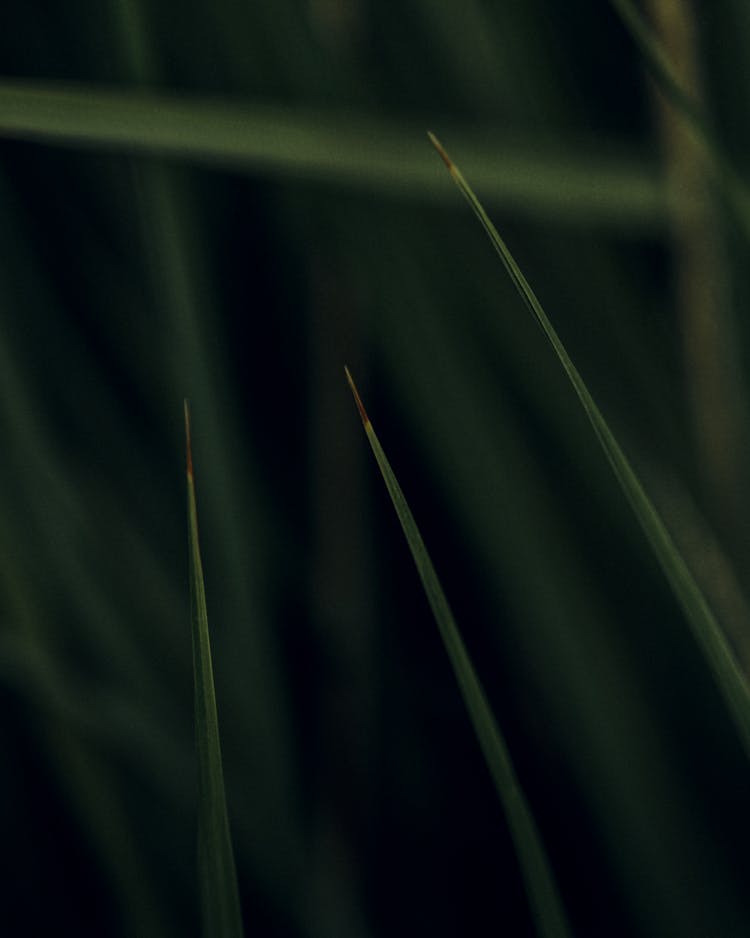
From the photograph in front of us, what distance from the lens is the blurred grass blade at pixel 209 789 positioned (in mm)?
214

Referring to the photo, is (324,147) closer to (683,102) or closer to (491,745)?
(683,102)

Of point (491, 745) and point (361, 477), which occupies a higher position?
point (361, 477)

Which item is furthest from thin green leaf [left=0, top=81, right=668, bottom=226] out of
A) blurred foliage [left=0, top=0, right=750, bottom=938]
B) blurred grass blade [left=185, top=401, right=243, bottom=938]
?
blurred grass blade [left=185, top=401, right=243, bottom=938]

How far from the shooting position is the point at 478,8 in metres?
0.44

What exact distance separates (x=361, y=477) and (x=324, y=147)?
185 millimetres

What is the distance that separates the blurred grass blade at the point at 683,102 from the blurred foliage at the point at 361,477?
63 millimetres

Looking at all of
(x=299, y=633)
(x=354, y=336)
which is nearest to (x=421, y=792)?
(x=299, y=633)

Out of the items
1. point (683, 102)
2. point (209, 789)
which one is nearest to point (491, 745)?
point (209, 789)

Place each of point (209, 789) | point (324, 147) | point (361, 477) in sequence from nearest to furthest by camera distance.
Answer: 1. point (209, 789)
2. point (324, 147)
3. point (361, 477)

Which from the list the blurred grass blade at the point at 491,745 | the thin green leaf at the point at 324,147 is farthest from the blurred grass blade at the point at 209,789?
the thin green leaf at the point at 324,147

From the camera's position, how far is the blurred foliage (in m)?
0.39

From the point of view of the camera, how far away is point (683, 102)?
0.30m

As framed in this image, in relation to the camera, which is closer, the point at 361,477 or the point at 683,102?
the point at 683,102

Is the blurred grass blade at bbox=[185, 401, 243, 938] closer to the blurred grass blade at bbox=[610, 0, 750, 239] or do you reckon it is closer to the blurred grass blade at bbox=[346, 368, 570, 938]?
the blurred grass blade at bbox=[346, 368, 570, 938]
